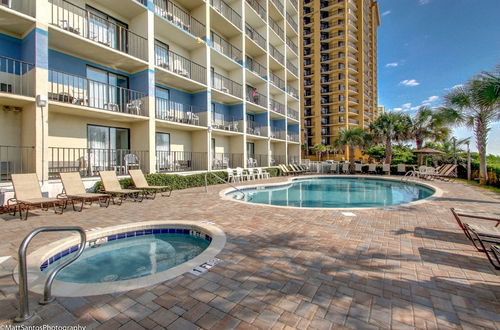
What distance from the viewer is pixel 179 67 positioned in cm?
1424

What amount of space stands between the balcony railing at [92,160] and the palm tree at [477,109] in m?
16.8

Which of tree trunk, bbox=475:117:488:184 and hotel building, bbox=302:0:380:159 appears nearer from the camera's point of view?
tree trunk, bbox=475:117:488:184

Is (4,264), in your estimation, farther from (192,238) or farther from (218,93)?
(218,93)

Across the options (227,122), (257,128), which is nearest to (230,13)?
(227,122)

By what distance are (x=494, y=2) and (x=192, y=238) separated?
1884cm

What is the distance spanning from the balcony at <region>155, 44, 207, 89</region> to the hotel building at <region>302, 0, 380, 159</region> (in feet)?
121

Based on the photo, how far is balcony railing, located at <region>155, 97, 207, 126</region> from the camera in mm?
13203

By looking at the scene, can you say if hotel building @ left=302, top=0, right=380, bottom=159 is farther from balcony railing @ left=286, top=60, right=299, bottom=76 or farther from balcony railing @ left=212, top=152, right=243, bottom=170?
balcony railing @ left=212, top=152, right=243, bottom=170

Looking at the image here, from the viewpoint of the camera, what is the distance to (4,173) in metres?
8.29

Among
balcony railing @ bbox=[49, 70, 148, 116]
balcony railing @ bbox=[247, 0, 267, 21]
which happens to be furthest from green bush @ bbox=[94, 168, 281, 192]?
balcony railing @ bbox=[247, 0, 267, 21]

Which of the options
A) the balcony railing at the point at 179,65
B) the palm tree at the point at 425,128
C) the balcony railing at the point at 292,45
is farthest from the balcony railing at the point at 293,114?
the balcony railing at the point at 179,65

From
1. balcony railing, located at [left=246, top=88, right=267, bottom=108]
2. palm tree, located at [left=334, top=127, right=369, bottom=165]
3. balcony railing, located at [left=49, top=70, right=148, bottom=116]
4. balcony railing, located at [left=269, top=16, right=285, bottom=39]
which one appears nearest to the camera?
balcony railing, located at [left=49, top=70, right=148, bottom=116]

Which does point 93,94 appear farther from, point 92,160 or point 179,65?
point 179,65

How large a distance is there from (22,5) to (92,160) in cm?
585
